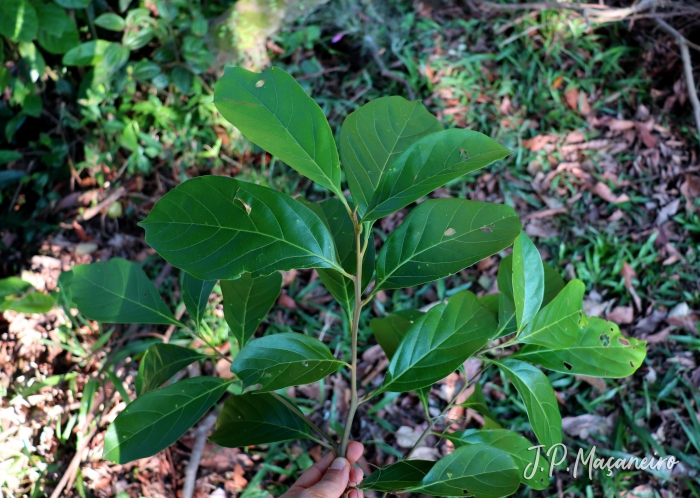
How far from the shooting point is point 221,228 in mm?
761

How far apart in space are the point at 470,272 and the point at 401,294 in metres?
0.33

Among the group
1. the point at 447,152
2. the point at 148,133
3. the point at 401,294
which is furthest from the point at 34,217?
the point at 447,152

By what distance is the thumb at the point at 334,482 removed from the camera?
973 millimetres

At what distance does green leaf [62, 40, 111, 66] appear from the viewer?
2.33m

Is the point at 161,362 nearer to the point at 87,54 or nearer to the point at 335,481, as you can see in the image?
the point at 335,481

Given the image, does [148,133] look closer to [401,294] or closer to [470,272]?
[401,294]

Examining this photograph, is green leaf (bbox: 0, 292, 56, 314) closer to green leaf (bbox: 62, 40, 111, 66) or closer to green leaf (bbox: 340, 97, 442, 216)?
green leaf (bbox: 62, 40, 111, 66)

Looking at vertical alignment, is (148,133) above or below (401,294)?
above

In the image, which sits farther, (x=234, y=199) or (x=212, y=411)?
(x=212, y=411)

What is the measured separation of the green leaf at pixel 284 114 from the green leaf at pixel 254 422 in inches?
21.3

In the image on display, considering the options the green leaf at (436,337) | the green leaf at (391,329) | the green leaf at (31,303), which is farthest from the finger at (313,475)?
the green leaf at (31,303)

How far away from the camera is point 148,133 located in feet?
8.59

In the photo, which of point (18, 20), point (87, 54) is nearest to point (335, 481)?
point (18, 20)

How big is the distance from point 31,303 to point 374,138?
174 centimetres
